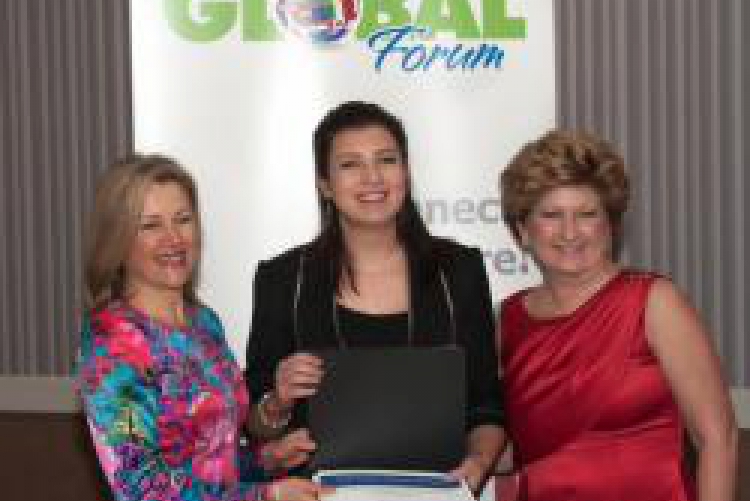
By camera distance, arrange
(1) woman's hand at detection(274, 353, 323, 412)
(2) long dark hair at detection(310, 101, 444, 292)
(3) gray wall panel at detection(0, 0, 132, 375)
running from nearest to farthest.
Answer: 1. (1) woman's hand at detection(274, 353, 323, 412)
2. (2) long dark hair at detection(310, 101, 444, 292)
3. (3) gray wall panel at detection(0, 0, 132, 375)

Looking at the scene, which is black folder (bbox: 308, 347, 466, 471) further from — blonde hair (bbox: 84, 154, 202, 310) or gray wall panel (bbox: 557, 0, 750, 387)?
gray wall panel (bbox: 557, 0, 750, 387)

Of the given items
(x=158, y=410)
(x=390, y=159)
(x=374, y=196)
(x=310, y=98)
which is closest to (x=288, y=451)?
(x=158, y=410)

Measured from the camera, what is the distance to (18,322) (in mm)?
6074

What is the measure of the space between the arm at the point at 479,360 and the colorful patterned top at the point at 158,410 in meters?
0.61

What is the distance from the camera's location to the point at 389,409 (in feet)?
7.39

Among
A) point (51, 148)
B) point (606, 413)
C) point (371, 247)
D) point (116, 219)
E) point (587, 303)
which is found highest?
point (51, 148)

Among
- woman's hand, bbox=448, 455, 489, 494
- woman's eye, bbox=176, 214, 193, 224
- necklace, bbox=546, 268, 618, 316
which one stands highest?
woman's eye, bbox=176, 214, 193, 224

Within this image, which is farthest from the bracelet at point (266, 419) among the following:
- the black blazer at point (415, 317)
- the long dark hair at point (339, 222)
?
the long dark hair at point (339, 222)

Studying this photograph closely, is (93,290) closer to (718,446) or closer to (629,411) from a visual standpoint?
(629,411)

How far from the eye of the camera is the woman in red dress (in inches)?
91.0

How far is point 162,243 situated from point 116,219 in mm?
92

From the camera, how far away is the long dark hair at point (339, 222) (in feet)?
8.53

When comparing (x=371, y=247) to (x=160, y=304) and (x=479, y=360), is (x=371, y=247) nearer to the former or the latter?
(x=479, y=360)

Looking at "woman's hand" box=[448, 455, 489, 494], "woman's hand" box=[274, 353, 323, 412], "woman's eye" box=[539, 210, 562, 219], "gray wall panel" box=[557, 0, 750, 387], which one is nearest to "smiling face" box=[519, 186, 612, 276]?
"woman's eye" box=[539, 210, 562, 219]
